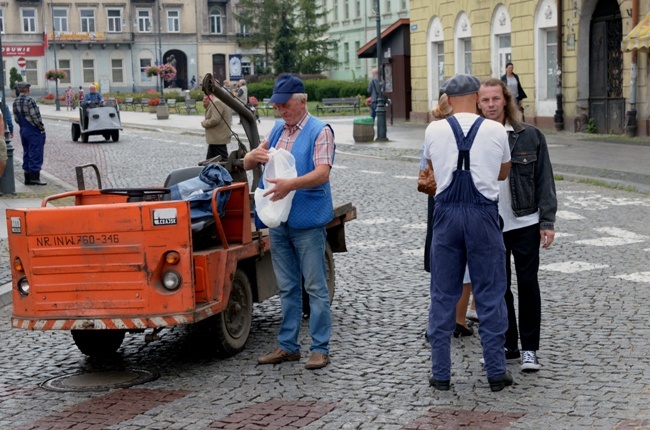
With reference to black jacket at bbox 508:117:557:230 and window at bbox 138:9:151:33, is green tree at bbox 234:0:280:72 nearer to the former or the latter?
window at bbox 138:9:151:33

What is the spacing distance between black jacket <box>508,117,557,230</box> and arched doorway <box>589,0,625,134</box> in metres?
21.6

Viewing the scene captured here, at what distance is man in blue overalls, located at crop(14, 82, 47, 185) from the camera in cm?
1973

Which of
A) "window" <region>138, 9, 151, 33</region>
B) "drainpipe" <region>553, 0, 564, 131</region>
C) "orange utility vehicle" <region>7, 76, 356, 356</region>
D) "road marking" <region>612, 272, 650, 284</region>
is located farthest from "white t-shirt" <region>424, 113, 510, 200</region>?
"window" <region>138, 9, 151, 33</region>

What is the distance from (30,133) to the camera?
66.4 feet

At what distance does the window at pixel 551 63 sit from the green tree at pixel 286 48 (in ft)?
165

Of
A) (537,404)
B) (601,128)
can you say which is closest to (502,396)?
(537,404)

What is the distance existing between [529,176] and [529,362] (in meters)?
1.09

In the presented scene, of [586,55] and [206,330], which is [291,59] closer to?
[586,55]

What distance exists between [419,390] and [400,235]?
641 centimetres

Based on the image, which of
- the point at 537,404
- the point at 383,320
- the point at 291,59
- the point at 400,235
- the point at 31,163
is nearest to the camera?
the point at 537,404

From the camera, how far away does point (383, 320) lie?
27.8 ft

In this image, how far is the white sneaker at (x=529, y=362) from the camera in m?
6.80

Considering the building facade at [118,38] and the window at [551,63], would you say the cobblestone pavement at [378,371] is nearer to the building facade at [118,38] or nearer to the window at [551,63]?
the window at [551,63]

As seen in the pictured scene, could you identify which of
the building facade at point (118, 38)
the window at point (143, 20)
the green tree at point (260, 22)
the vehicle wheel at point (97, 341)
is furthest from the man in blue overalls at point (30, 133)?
the window at point (143, 20)
